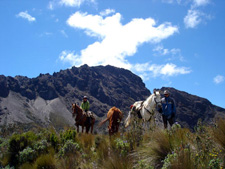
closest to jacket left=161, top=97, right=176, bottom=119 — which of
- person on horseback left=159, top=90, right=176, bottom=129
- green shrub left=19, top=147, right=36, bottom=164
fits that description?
person on horseback left=159, top=90, right=176, bottom=129

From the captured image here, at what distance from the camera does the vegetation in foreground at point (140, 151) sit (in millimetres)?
4027

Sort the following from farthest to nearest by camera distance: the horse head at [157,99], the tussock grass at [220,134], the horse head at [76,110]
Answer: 1. the horse head at [76,110]
2. the horse head at [157,99]
3. the tussock grass at [220,134]

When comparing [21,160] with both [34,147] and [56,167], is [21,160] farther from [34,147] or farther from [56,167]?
[56,167]

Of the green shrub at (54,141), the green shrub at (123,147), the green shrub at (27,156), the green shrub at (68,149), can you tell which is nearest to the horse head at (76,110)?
the green shrub at (54,141)

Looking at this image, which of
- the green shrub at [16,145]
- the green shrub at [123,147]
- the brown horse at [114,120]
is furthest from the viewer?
the brown horse at [114,120]

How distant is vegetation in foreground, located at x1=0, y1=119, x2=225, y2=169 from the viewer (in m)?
4.03

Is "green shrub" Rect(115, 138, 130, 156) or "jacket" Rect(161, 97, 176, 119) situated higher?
"jacket" Rect(161, 97, 176, 119)

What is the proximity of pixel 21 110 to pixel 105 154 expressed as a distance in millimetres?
181646

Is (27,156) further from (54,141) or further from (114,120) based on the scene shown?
(114,120)

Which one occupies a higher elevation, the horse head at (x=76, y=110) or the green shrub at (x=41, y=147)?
the horse head at (x=76, y=110)

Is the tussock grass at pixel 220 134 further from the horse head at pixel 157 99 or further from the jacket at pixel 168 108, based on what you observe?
the horse head at pixel 157 99

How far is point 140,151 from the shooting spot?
5391mm

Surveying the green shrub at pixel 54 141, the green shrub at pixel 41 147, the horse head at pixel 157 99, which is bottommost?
the green shrub at pixel 41 147

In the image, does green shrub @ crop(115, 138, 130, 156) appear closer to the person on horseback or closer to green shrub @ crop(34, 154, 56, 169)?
green shrub @ crop(34, 154, 56, 169)
